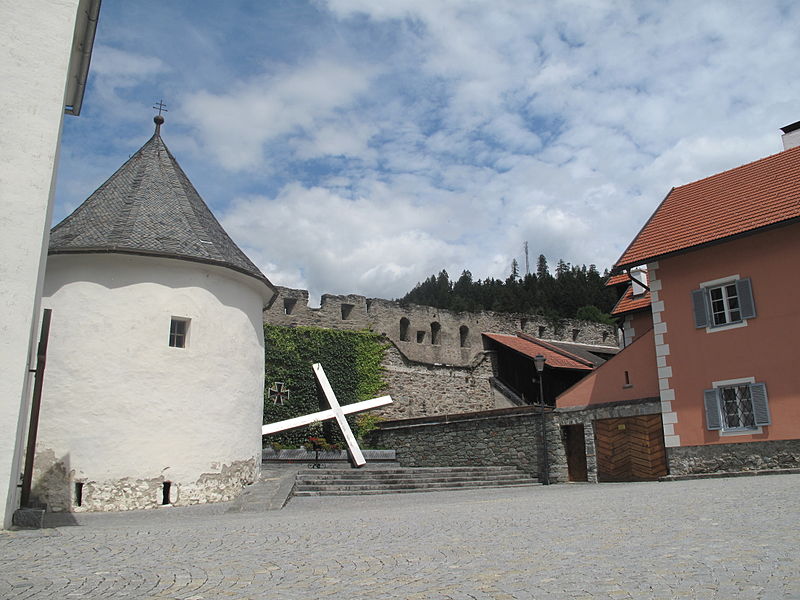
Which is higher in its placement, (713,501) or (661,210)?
(661,210)

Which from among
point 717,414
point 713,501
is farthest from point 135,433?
point 717,414

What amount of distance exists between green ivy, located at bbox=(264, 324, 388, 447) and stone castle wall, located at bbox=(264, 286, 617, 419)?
21.6 inches

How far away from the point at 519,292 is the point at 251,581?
54.8 m

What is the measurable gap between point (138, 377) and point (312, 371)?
46.1 feet

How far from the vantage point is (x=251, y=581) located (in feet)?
16.8

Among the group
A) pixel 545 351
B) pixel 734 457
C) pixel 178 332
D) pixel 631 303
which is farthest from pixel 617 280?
pixel 178 332

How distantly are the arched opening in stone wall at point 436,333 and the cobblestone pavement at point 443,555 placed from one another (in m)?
21.9

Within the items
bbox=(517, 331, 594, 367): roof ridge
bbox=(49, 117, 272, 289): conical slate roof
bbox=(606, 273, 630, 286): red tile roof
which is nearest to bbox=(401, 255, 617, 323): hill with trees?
bbox=(517, 331, 594, 367): roof ridge

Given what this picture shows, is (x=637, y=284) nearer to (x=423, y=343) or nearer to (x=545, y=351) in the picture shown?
(x=545, y=351)

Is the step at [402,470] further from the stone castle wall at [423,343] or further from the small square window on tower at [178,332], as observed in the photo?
the stone castle wall at [423,343]

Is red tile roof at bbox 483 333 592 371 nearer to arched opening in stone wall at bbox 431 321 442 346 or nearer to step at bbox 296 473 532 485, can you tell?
arched opening in stone wall at bbox 431 321 442 346

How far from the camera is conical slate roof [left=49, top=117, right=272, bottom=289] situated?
535 inches

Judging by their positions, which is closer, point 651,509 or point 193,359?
point 651,509

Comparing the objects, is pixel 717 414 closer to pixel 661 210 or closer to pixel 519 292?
pixel 661 210
